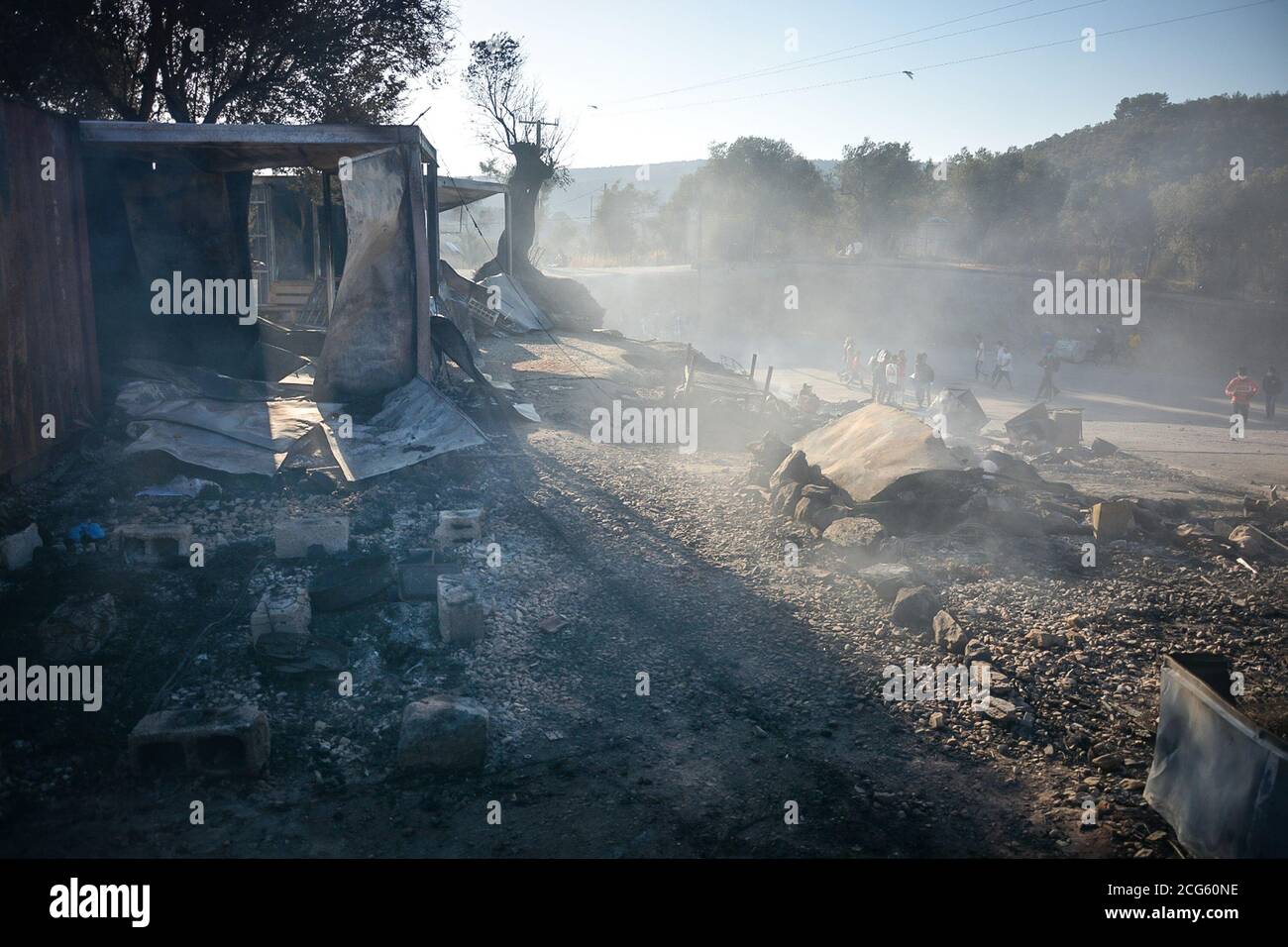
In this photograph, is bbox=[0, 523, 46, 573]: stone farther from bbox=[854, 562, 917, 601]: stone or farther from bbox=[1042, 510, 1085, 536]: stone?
bbox=[1042, 510, 1085, 536]: stone

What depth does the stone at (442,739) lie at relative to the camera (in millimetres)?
4273

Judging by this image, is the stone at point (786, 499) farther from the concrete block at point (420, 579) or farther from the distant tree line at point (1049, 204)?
the distant tree line at point (1049, 204)

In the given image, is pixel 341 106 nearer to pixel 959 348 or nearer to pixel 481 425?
pixel 481 425

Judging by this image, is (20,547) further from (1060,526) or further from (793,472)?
(1060,526)

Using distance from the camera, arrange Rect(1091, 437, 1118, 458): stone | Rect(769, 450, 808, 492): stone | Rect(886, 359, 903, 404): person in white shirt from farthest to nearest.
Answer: Rect(886, 359, 903, 404): person in white shirt
Rect(1091, 437, 1118, 458): stone
Rect(769, 450, 808, 492): stone

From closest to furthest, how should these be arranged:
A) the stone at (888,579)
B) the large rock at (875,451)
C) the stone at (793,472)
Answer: the stone at (888,579) < the large rock at (875,451) < the stone at (793,472)

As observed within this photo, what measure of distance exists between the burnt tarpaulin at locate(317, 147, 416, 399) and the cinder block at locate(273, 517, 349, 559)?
10.3ft

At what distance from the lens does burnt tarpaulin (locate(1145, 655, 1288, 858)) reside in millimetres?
3304

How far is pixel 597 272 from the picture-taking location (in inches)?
1663

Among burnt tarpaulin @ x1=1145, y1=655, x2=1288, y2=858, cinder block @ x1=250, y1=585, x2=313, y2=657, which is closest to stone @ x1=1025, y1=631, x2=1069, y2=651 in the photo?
Result: burnt tarpaulin @ x1=1145, y1=655, x2=1288, y2=858

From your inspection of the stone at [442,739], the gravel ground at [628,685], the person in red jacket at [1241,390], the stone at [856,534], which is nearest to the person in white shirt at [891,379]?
the person in red jacket at [1241,390]

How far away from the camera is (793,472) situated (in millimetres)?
9273

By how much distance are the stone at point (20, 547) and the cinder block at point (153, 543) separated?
548 millimetres

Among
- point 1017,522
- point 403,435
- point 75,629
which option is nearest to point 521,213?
point 403,435
